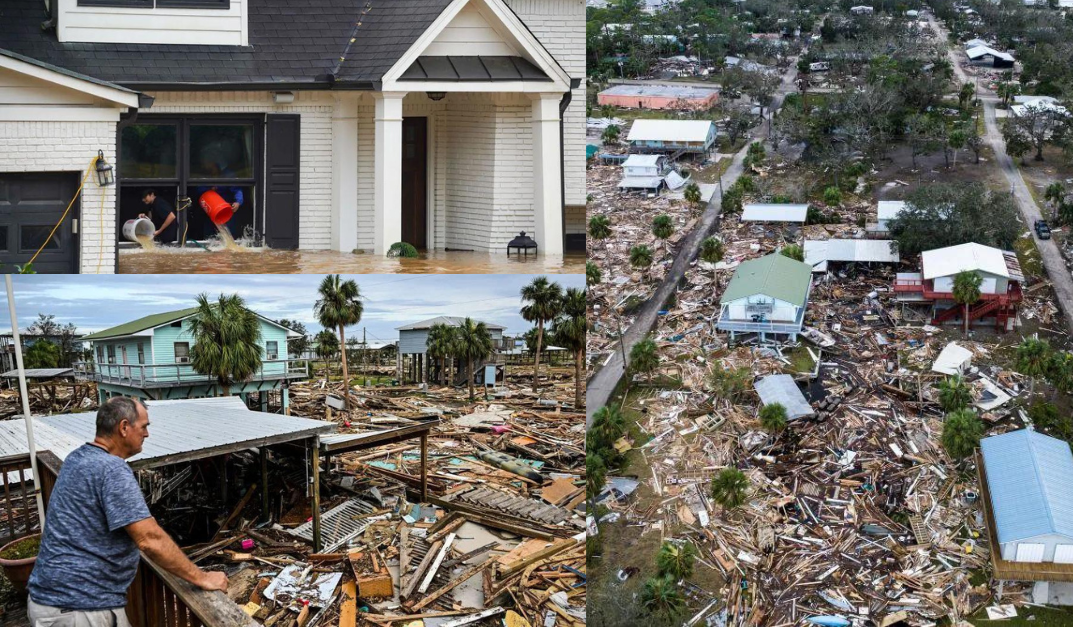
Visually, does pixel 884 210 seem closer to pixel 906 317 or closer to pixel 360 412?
pixel 906 317

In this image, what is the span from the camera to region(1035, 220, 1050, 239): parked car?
113ft

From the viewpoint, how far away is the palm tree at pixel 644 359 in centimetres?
3116

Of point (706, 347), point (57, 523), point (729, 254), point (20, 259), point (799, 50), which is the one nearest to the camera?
point (57, 523)

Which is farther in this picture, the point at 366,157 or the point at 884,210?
the point at 884,210

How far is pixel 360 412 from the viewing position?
14.1 metres

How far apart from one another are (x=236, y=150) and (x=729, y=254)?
94.4ft

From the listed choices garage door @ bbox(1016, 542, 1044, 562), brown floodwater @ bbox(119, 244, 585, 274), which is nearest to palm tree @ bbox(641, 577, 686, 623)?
garage door @ bbox(1016, 542, 1044, 562)

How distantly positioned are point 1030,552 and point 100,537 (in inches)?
860

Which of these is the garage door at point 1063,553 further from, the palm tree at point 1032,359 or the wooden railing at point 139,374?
the wooden railing at point 139,374

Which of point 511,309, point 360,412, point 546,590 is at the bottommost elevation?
point 546,590

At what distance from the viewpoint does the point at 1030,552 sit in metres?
22.3

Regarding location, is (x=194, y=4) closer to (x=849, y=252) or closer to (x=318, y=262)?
(x=318, y=262)

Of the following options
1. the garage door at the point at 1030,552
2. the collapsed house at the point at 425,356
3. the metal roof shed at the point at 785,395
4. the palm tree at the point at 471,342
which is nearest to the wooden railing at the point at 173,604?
the collapsed house at the point at 425,356

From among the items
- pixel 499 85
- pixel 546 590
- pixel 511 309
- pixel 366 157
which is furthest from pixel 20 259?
pixel 546 590
